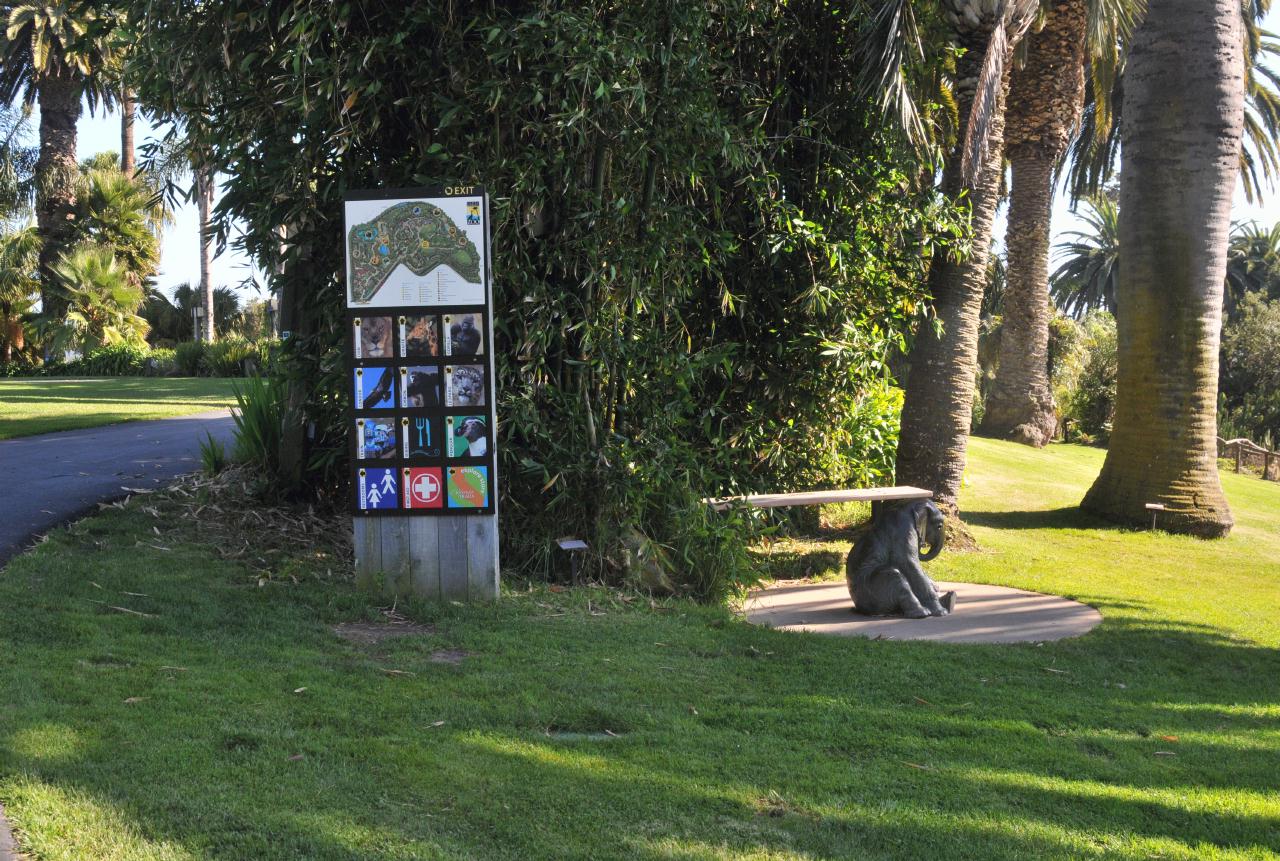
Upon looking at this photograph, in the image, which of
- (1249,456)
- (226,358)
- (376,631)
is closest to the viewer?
(376,631)

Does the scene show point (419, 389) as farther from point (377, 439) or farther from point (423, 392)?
point (377, 439)

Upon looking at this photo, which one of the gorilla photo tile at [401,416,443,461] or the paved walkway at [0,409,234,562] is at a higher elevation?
the gorilla photo tile at [401,416,443,461]

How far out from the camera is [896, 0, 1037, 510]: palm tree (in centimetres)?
1044

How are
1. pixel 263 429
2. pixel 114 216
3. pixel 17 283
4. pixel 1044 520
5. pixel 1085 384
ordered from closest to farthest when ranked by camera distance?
pixel 263 429, pixel 1044 520, pixel 1085 384, pixel 17 283, pixel 114 216

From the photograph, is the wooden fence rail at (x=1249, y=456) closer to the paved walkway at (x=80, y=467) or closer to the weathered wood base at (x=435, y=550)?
the paved walkway at (x=80, y=467)

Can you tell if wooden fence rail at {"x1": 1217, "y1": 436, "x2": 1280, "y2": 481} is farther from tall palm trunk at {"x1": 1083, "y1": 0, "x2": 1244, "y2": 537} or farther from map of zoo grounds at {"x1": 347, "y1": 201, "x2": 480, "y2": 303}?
map of zoo grounds at {"x1": 347, "y1": 201, "x2": 480, "y2": 303}

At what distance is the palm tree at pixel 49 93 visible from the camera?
27.5m

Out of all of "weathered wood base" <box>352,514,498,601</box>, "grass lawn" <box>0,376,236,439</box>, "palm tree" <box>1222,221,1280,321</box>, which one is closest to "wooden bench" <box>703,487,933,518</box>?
"weathered wood base" <box>352,514,498,601</box>

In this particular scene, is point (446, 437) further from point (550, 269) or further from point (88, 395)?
point (88, 395)

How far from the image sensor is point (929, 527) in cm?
837

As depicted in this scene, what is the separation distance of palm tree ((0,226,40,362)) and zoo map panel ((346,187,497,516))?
2910 centimetres

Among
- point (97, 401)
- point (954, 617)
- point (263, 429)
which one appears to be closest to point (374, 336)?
point (263, 429)

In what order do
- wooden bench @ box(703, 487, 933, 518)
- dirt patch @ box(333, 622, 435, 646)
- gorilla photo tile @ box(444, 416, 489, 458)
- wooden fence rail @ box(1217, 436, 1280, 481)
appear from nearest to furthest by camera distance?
dirt patch @ box(333, 622, 435, 646) < gorilla photo tile @ box(444, 416, 489, 458) < wooden bench @ box(703, 487, 933, 518) < wooden fence rail @ box(1217, 436, 1280, 481)

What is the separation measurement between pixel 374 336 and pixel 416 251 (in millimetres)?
602
